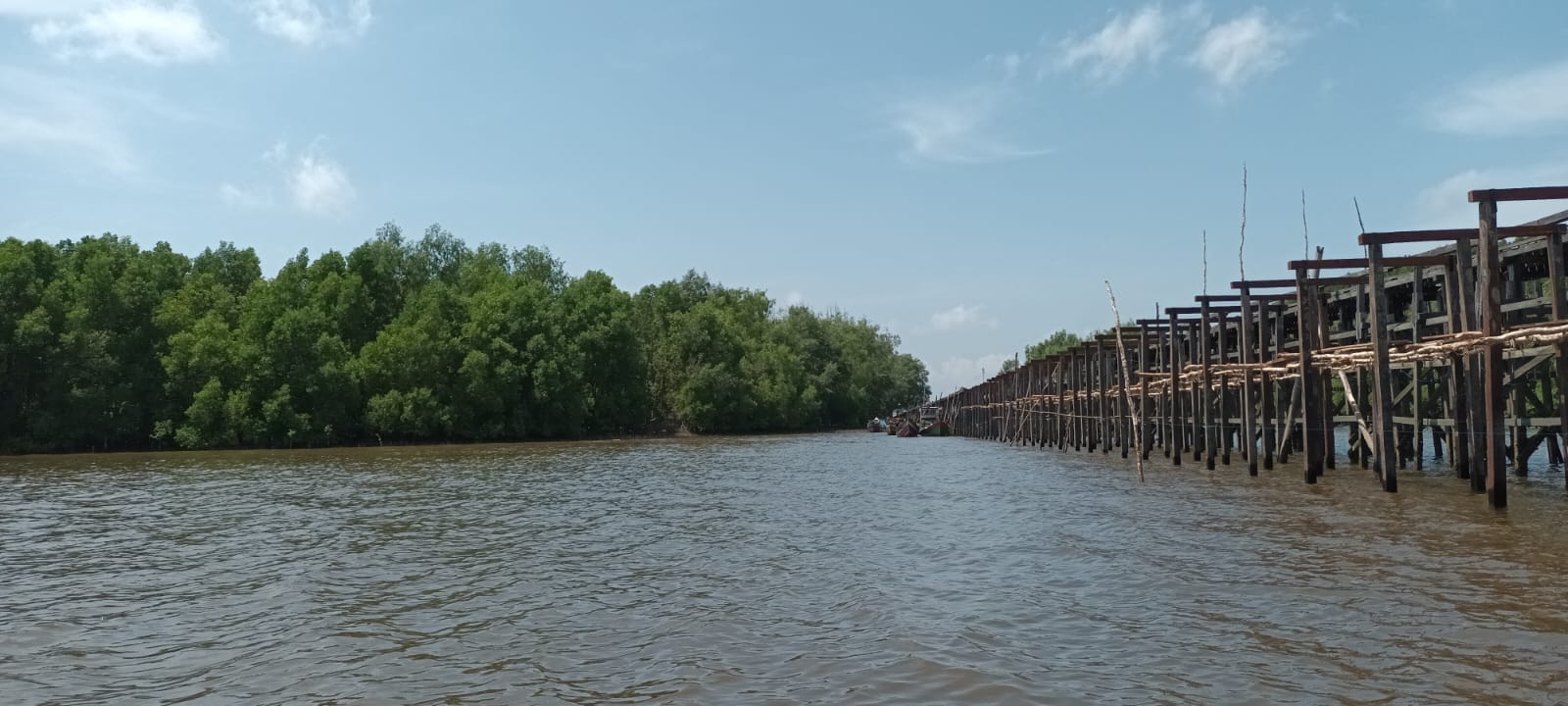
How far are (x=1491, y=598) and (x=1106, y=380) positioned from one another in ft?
109

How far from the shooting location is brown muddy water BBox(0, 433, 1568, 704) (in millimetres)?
9055

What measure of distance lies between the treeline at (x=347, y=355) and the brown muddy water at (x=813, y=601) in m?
49.1

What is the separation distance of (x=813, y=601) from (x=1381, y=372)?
13.6 metres

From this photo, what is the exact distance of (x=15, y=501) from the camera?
98.9 ft

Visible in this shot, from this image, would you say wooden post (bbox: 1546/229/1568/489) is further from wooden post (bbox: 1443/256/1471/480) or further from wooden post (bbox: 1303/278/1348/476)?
wooden post (bbox: 1303/278/1348/476)

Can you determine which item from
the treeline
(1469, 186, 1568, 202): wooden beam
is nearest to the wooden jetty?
(1469, 186, 1568, 202): wooden beam

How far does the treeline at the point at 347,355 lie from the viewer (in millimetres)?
65562

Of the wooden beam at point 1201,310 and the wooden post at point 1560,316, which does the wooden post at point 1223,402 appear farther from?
the wooden post at point 1560,316

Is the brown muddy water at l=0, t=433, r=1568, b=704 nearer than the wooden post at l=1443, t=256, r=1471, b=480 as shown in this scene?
Yes

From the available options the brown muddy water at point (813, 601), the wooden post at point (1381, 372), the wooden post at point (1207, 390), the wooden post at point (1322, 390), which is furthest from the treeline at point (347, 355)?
the wooden post at point (1381, 372)

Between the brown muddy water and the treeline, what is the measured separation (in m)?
49.1

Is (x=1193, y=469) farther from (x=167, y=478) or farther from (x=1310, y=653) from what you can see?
(x=167, y=478)

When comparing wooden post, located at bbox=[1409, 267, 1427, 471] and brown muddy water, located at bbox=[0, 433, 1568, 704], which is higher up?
wooden post, located at bbox=[1409, 267, 1427, 471]

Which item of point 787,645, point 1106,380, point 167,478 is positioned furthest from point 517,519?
point 1106,380
